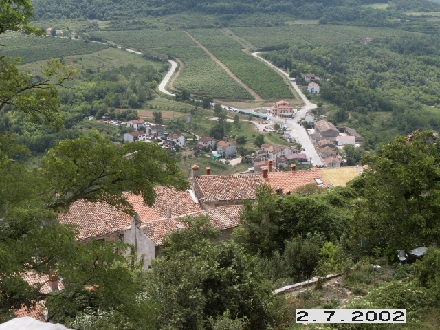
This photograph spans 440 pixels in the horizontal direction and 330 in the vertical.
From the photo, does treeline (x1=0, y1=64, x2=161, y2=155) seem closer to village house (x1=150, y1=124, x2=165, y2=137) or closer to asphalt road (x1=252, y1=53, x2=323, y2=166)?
village house (x1=150, y1=124, x2=165, y2=137)

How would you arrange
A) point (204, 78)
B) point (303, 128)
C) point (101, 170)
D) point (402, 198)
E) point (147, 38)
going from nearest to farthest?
point (101, 170) < point (402, 198) < point (303, 128) < point (204, 78) < point (147, 38)

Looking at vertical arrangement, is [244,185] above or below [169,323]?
below

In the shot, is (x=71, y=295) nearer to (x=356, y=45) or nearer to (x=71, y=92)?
(x=71, y=92)

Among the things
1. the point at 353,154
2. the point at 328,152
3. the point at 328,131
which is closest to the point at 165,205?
the point at 353,154

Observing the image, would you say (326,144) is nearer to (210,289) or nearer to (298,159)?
(298,159)

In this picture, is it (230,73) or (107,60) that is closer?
(230,73)

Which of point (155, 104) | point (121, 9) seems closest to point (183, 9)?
point (121, 9)
